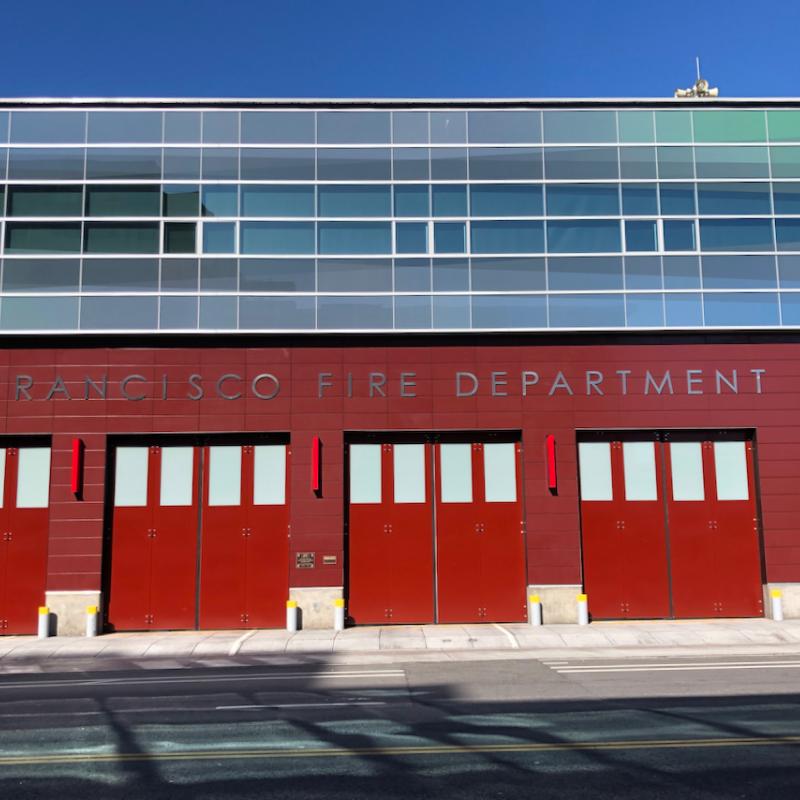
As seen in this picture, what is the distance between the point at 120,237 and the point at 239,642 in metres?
10.7

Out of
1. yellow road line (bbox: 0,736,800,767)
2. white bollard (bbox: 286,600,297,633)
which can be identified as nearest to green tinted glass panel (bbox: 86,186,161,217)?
white bollard (bbox: 286,600,297,633)

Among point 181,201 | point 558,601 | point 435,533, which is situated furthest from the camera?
point 181,201

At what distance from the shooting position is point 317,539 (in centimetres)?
1956

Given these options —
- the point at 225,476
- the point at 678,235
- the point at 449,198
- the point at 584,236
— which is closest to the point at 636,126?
the point at 678,235

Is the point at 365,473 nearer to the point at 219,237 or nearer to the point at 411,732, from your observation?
the point at 219,237

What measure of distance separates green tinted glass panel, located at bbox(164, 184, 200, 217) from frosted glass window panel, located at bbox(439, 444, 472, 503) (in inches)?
352

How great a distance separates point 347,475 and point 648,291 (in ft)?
29.8

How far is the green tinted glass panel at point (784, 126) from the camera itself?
21.3 m

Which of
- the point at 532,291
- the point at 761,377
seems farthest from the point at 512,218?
the point at 761,377

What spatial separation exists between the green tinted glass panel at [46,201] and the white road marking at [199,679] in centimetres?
1183

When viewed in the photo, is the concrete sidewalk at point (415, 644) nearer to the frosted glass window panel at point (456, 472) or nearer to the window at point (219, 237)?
A: the frosted glass window panel at point (456, 472)

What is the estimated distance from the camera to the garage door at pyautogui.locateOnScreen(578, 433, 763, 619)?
19922mm

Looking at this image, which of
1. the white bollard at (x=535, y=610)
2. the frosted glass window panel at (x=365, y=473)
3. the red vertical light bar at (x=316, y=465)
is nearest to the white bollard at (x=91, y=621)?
the red vertical light bar at (x=316, y=465)

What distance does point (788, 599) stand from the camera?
1962cm
